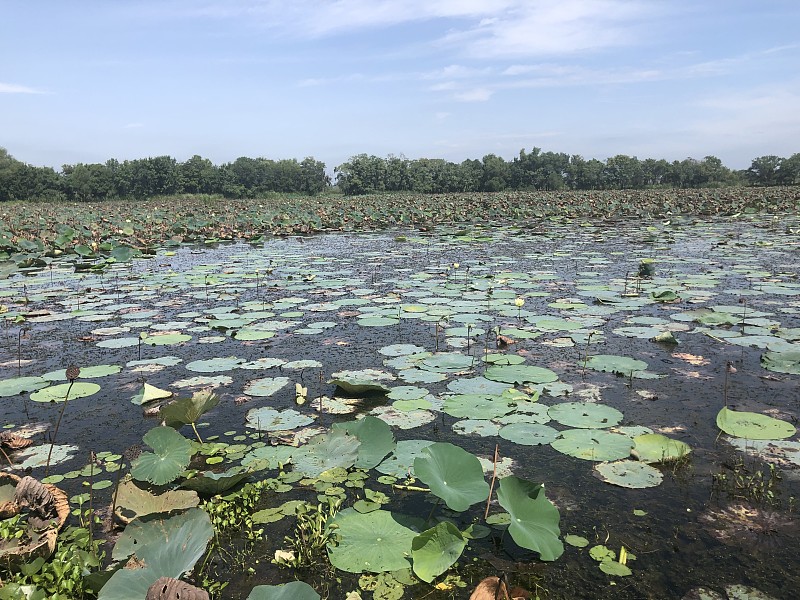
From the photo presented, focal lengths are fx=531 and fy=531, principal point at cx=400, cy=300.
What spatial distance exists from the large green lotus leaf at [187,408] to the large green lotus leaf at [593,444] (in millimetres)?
1831

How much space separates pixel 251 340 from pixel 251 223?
42.1 feet

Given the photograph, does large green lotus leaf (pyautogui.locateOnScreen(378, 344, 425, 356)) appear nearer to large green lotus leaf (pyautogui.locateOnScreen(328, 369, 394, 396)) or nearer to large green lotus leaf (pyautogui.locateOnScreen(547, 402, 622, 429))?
large green lotus leaf (pyautogui.locateOnScreen(328, 369, 394, 396))

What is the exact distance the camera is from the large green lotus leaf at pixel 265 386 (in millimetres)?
3605

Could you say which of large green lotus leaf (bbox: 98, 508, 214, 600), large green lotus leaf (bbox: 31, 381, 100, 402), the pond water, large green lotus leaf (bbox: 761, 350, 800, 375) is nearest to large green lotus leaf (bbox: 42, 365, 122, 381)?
the pond water

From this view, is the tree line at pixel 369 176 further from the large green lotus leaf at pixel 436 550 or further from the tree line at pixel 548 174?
the large green lotus leaf at pixel 436 550

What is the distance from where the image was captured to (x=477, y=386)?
3627 millimetres

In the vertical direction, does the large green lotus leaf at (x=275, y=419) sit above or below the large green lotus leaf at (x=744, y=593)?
above

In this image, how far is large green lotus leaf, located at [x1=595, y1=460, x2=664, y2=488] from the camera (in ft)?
8.05

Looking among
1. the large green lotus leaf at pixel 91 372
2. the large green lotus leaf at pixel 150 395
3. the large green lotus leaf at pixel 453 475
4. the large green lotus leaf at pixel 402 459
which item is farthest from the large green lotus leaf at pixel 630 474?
the large green lotus leaf at pixel 91 372

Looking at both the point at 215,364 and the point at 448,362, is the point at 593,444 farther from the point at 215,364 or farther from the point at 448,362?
the point at 215,364

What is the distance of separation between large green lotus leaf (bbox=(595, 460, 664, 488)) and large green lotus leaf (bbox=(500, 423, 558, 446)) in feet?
1.07

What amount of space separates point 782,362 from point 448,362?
2.38m

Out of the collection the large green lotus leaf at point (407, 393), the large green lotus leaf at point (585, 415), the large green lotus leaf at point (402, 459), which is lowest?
the large green lotus leaf at point (402, 459)

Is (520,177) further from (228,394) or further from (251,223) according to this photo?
(228,394)
